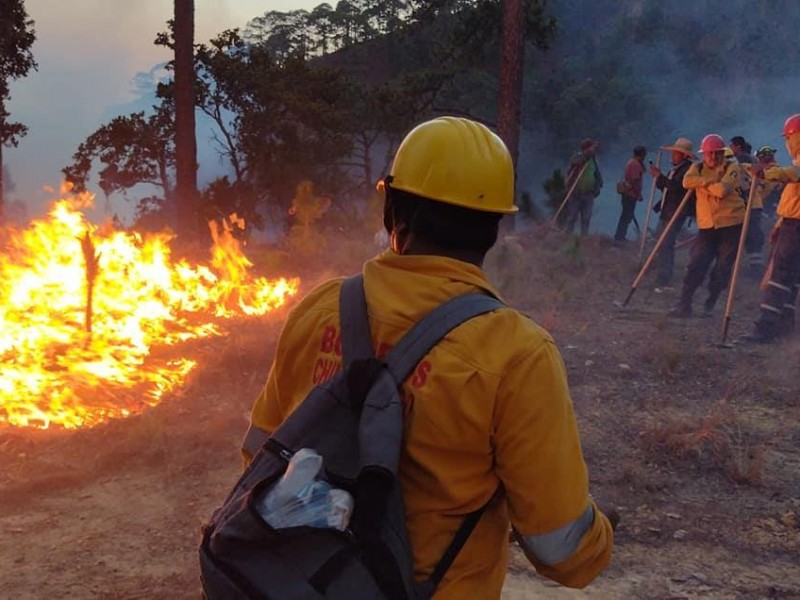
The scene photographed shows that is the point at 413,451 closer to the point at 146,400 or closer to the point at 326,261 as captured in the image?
the point at 146,400

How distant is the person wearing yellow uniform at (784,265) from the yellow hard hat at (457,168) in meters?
7.21

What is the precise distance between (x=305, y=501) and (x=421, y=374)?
13.4 inches

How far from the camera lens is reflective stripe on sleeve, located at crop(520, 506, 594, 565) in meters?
1.59

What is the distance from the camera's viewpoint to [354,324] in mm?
1631

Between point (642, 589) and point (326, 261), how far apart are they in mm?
8915

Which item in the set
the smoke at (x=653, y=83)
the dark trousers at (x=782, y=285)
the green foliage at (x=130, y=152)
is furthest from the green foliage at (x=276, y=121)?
the smoke at (x=653, y=83)

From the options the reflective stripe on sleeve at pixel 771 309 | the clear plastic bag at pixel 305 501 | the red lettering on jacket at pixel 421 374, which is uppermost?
the red lettering on jacket at pixel 421 374

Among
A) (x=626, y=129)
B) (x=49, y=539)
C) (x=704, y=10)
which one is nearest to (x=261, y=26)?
(x=626, y=129)

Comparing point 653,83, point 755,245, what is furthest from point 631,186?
point 653,83

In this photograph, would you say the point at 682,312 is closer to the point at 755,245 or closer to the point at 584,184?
the point at 755,245

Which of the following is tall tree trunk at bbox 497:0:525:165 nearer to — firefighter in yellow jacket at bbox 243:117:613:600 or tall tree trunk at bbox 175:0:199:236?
tall tree trunk at bbox 175:0:199:236

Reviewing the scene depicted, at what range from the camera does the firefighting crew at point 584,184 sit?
1455 centimetres

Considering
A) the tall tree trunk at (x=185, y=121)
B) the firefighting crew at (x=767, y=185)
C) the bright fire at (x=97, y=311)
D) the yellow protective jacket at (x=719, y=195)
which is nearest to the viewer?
the bright fire at (x=97, y=311)

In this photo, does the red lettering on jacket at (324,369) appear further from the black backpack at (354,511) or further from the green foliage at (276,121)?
the green foliage at (276,121)
